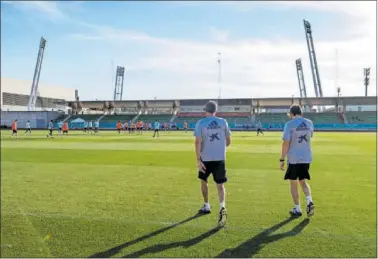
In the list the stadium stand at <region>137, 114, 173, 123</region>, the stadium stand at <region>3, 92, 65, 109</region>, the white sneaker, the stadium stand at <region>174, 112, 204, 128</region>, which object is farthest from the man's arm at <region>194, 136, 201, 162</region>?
the stadium stand at <region>3, 92, 65, 109</region>

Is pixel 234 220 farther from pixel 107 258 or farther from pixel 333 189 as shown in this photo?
pixel 333 189

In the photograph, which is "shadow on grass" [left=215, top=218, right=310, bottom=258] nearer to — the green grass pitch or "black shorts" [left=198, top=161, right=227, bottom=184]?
the green grass pitch

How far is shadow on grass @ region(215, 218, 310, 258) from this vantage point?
433cm

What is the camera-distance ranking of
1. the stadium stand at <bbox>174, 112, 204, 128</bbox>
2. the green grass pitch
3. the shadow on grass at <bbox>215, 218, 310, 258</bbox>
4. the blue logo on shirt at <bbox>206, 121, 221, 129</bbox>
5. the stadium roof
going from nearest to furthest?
1. the shadow on grass at <bbox>215, 218, 310, 258</bbox>
2. the green grass pitch
3. the blue logo on shirt at <bbox>206, 121, 221, 129</bbox>
4. the stadium roof
5. the stadium stand at <bbox>174, 112, 204, 128</bbox>

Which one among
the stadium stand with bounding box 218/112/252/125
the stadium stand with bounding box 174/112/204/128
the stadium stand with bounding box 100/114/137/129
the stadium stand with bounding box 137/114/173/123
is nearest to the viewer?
the stadium stand with bounding box 218/112/252/125

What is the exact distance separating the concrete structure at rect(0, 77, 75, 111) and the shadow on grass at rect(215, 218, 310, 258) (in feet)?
240

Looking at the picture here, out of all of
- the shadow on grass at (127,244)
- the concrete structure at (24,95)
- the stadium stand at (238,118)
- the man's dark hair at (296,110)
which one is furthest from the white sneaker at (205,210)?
the concrete structure at (24,95)

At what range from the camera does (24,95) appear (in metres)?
85.9

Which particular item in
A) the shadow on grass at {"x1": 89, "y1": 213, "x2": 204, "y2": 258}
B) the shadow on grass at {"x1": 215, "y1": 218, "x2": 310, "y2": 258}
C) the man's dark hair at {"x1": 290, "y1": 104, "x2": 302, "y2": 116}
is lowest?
the shadow on grass at {"x1": 89, "y1": 213, "x2": 204, "y2": 258}

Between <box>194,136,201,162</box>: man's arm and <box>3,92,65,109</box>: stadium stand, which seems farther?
<box>3,92,65,109</box>: stadium stand

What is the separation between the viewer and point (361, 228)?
17.3 feet

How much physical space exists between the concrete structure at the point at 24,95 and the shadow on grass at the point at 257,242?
2880 inches

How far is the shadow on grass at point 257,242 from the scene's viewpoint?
14.2 feet

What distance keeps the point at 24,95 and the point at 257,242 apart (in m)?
91.2
